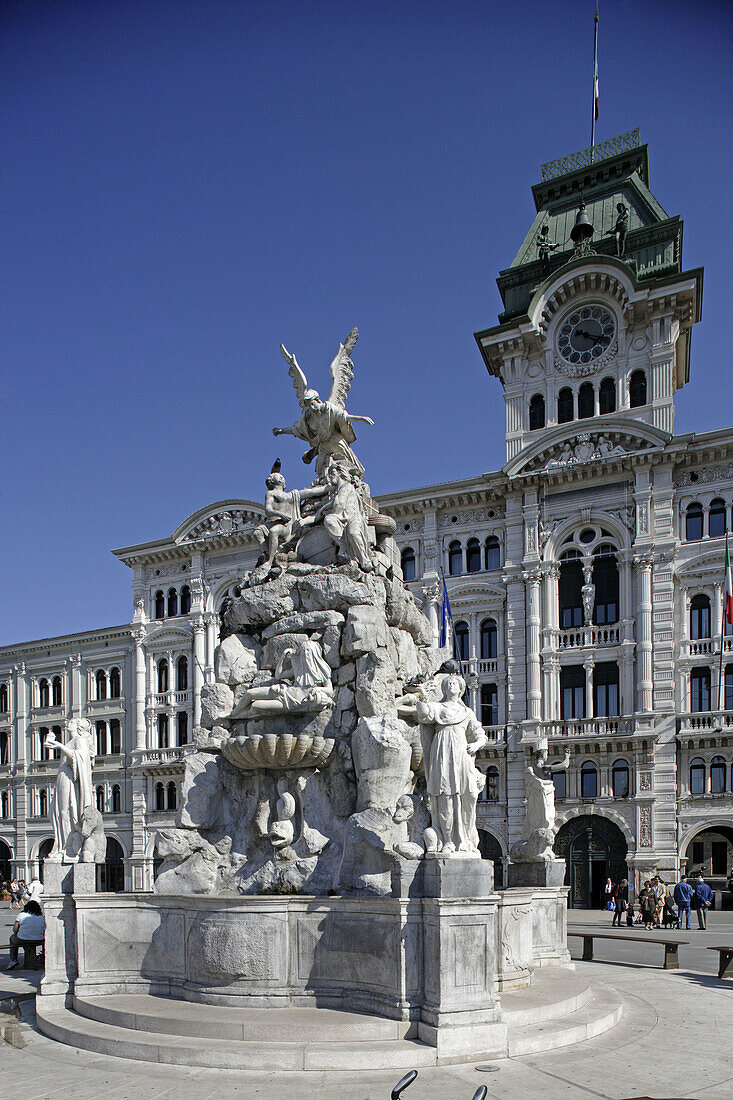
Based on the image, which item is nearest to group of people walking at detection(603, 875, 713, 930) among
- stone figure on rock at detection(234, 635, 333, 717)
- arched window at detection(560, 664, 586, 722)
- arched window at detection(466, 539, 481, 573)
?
arched window at detection(560, 664, 586, 722)

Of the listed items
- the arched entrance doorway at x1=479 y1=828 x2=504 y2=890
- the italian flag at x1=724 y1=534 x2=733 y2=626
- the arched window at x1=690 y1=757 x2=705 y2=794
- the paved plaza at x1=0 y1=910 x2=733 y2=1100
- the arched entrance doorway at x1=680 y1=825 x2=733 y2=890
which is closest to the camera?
the paved plaza at x1=0 y1=910 x2=733 y2=1100

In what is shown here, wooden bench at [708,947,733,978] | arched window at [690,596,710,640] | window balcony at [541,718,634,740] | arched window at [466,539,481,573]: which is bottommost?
wooden bench at [708,947,733,978]

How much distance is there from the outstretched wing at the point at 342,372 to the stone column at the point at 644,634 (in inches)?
945

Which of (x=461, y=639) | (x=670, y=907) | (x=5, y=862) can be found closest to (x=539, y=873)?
(x=670, y=907)

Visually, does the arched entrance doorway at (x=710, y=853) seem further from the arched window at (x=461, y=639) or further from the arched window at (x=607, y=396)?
the arched window at (x=607, y=396)

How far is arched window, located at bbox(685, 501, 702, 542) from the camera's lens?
36594 mm

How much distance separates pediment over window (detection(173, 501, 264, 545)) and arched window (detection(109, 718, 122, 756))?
10271 millimetres

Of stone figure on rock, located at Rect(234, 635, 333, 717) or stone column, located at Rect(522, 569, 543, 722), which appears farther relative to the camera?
stone column, located at Rect(522, 569, 543, 722)

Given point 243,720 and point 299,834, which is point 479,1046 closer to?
point 299,834

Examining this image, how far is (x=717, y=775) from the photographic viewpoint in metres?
34.6

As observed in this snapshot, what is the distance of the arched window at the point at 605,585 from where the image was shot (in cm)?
3775

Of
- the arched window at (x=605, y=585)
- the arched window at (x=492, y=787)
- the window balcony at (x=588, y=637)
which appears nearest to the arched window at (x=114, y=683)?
the arched window at (x=492, y=787)

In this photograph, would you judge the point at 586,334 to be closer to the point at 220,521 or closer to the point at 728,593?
the point at 728,593

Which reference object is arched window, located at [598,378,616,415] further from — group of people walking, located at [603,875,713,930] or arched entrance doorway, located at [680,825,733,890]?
group of people walking, located at [603,875,713,930]
